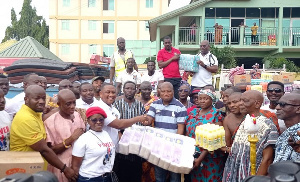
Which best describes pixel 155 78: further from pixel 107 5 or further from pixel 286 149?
pixel 107 5

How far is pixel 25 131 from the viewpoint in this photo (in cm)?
334

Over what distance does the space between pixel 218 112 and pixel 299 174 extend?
303 cm

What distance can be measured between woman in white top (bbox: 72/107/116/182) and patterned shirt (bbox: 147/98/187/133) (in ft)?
3.56

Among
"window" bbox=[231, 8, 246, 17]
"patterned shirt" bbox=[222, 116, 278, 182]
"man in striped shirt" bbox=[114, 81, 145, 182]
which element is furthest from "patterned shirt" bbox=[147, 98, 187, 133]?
"window" bbox=[231, 8, 246, 17]

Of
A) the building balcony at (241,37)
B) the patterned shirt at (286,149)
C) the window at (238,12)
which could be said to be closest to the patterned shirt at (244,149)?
the patterned shirt at (286,149)

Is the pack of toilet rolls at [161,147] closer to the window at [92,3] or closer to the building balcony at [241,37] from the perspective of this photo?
the building balcony at [241,37]

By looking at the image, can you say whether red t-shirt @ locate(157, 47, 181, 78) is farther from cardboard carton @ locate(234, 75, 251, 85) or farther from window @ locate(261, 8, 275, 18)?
window @ locate(261, 8, 275, 18)

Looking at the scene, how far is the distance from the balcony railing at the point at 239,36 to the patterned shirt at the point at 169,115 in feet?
51.6

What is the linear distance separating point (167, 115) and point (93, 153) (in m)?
1.40

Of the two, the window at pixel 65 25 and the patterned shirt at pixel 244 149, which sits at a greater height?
the window at pixel 65 25

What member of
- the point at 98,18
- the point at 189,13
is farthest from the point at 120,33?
the point at 189,13

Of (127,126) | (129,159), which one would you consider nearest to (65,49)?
(129,159)

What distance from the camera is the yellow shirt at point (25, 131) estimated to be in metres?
3.34

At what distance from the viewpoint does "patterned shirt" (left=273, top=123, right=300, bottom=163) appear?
2981 mm
